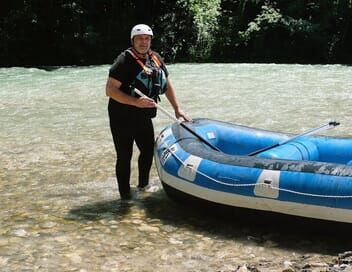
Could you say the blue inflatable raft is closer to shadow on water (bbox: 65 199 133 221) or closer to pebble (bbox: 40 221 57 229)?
shadow on water (bbox: 65 199 133 221)

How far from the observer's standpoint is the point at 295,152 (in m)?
4.40

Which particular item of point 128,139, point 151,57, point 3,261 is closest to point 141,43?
point 151,57

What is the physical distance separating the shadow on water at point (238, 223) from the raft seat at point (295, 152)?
503 millimetres

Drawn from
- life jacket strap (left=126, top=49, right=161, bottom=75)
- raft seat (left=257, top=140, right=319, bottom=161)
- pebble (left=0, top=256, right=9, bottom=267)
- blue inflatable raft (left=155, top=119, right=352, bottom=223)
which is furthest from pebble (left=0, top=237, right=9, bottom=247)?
raft seat (left=257, top=140, right=319, bottom=161)

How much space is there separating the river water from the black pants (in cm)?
23

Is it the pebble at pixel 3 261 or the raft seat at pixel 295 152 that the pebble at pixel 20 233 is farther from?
the raft seat at pixel 295 152

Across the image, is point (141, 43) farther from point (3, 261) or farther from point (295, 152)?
point (3, 261)

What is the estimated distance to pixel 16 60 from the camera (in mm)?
21812

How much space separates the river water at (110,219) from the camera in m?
3.62

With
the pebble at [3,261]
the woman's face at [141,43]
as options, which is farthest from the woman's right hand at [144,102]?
the pebble at [3,261]

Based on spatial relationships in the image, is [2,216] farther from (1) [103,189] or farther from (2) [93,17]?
(2) [93,17]

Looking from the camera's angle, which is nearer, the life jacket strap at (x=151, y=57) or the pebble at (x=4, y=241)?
the pebble at (x=4, y=241)

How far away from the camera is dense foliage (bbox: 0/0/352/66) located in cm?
2095

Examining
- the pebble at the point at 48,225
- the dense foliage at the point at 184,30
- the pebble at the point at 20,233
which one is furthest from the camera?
the dense foliage at the point at 184,30
